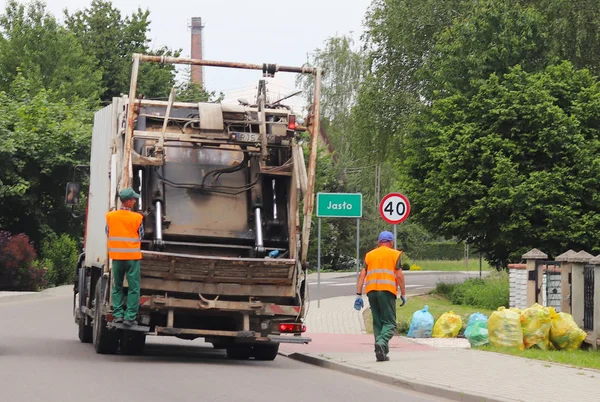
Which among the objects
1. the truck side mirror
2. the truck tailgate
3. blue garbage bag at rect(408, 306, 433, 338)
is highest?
the truck side mirror

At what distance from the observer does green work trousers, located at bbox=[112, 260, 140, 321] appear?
45.3 feet

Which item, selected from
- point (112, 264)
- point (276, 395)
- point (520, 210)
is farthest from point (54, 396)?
point (520, 210)

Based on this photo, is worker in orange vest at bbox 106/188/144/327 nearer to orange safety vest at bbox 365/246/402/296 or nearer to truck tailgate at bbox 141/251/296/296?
truck tailgate at bbox 141/251/296/296

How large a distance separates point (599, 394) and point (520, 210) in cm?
2015

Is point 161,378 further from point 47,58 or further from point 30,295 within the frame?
point 47,58

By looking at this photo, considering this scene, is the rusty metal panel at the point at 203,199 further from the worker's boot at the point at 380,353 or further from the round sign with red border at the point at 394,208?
the round sign with red border at the point at 394,208

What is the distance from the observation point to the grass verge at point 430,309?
22.6 meters

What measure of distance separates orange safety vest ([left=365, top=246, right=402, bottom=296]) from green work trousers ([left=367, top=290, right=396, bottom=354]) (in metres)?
0.09

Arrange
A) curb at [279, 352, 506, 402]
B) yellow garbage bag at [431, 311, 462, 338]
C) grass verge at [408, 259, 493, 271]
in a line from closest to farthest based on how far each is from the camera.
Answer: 1. curb at [279, 352, 506, 402]
2. yellow garbage bag at [431, 311, 462, 338]
3. grass verge at [408, 259, 493, 271]

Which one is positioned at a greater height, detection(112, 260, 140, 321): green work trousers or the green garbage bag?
detection(112, 260, 140, 321): green work trousers

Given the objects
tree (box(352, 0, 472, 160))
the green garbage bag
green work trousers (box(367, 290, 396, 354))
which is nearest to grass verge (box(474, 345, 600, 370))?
the green garbage bag

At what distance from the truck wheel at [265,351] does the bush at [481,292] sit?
44.2 ft

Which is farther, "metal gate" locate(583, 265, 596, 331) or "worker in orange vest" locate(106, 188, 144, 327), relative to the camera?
"metal gate" locate(583, 265, 596, 331)

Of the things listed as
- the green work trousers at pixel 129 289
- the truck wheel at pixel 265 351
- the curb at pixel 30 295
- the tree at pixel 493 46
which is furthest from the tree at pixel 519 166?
the green work trousers at pixel 129 289
